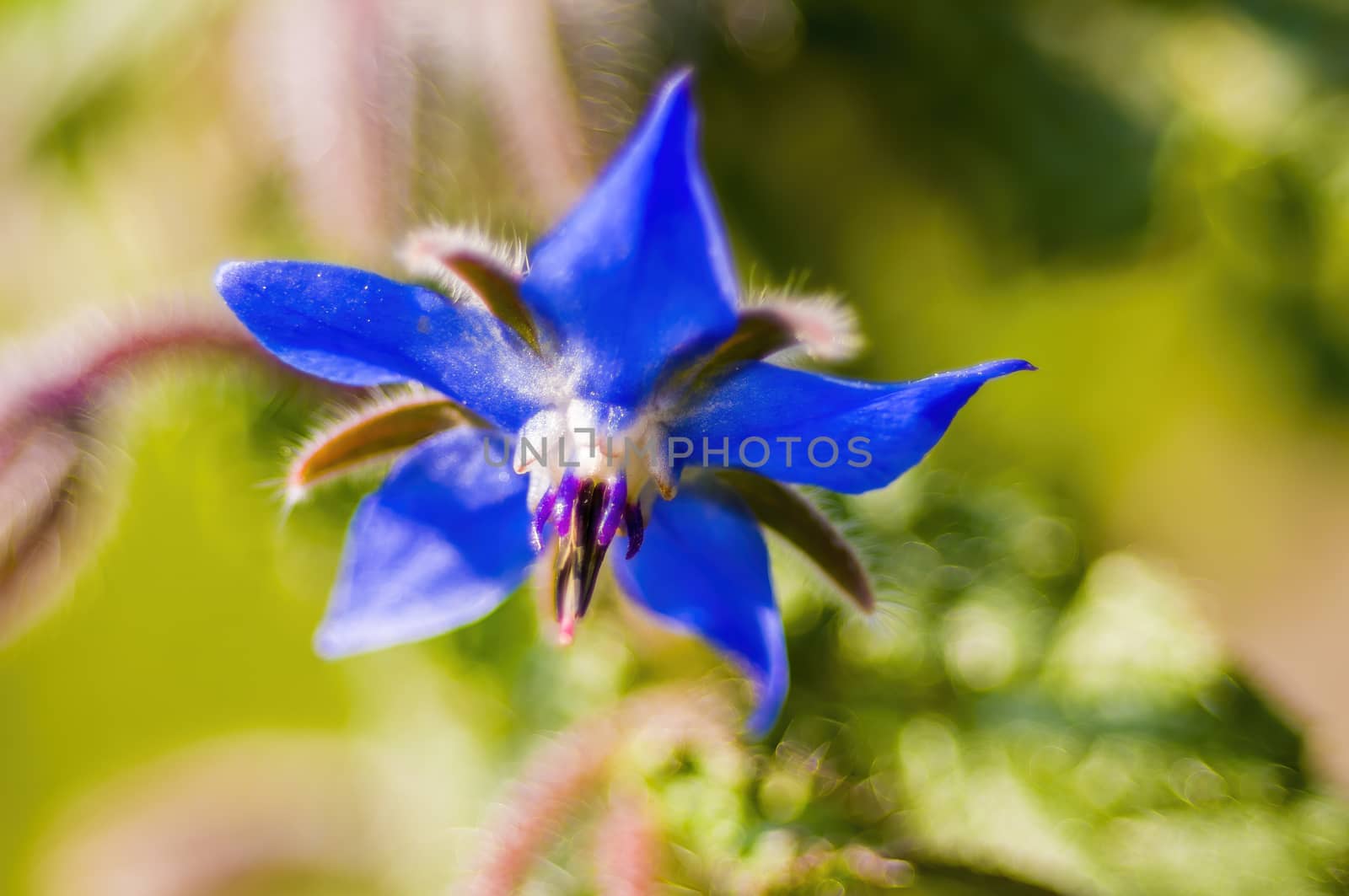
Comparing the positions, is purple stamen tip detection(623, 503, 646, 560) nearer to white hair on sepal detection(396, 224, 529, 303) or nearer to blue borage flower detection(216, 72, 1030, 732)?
blue borage flower detection(216, 72, 1030, 732)

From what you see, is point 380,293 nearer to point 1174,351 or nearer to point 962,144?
point 962,144

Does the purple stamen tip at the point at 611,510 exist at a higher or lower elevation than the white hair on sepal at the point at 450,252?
lower

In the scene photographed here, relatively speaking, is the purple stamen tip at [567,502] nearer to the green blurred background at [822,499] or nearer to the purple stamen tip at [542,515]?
the purple stamen tip at [542,515]

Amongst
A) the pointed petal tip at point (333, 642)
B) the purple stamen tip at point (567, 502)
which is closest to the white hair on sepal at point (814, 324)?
the purple stamen tip at point (567, 502)

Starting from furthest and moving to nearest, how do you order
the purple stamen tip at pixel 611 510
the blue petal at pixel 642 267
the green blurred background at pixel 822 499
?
the green blurred background at pixel 822 499 < the purple stamen tip at pixel 611 510 < the blue petal at pixel 642 267

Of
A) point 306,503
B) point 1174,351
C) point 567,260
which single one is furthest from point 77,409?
point 1174,351

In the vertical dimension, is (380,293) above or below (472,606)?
above

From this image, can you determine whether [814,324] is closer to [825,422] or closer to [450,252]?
[825,422]
